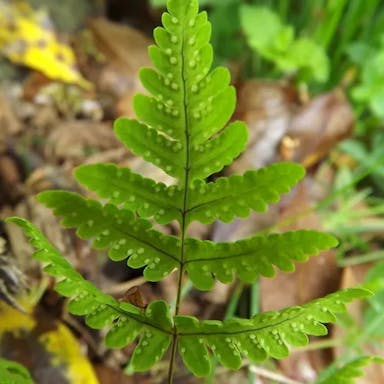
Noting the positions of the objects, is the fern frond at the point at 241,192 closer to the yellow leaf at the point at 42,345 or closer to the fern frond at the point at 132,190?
the fern frond at the point at 132,190

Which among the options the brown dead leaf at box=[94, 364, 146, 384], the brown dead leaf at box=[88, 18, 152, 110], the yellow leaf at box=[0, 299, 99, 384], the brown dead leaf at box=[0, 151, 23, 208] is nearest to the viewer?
the yellow leaf at box=[0, 299, 99, 384]

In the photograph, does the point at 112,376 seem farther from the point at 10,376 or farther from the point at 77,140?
the point at 77,140

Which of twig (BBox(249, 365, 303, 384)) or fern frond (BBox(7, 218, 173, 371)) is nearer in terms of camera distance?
fern frond (BBox(7, 218, 173, 371))

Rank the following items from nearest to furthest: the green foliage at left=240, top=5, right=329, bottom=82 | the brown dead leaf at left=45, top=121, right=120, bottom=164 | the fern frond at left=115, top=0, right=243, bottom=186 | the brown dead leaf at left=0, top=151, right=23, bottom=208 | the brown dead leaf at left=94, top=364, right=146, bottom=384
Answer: the fern frond at left=115, top=0, right=243, bottom=186, the brown dead leaf at left=94, top=364, right=146, bottom=384, the brown dead leaf at left=0, top=151, right=23, bottom=208, the brown dead leaf at left=45, top=121, right=120, bottom=164, the green foliage at left=240, top=5, right=329, bottom=82

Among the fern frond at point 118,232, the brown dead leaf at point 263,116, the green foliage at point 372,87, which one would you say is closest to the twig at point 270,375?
the brown dead leaf at point 263,116

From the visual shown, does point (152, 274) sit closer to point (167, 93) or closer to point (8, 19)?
point (167, 93)

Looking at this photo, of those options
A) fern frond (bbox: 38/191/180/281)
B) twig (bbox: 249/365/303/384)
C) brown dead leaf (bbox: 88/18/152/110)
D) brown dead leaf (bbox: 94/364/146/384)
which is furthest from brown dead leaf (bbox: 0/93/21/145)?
fern frond (bbox: 38/191/180/281)

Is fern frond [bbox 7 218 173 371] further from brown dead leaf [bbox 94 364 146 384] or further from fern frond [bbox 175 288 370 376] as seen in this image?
brown dead leaf [bbox 94 364 146 384]

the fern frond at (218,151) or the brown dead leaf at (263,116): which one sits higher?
the fern frond at (218,151)
